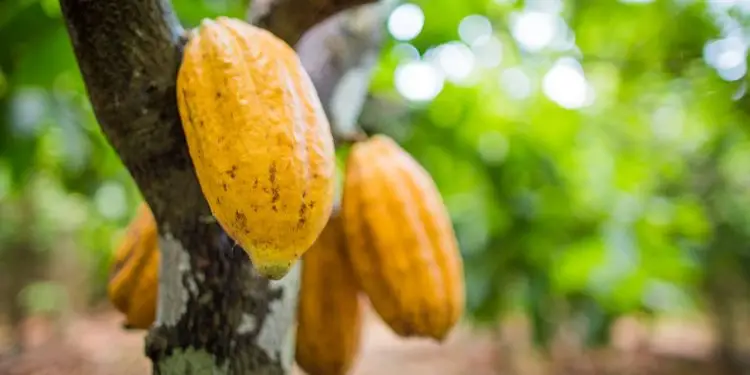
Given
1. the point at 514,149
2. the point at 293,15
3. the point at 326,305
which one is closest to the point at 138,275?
the point at 326,305

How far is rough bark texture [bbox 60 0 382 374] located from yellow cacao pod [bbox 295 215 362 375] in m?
0.14

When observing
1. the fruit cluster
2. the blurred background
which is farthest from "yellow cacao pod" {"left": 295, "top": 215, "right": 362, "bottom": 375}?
the blurred background

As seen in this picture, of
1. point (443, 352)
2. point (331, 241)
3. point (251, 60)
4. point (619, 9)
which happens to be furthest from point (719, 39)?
point (443, 352)

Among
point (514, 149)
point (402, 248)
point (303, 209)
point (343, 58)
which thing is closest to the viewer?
point (303, 209)

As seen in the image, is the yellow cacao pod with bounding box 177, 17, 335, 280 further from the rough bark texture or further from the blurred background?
the blurred background

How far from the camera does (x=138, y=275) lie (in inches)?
32.0

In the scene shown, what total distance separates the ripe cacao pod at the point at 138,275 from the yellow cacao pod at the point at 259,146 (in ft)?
1.03

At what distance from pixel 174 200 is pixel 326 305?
0.87 feet

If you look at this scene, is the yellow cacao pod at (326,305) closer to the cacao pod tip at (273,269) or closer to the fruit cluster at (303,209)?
the fruit cluster at (303,209)

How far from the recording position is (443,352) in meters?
3.39

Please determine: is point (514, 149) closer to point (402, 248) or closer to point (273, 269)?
point (402, 248)

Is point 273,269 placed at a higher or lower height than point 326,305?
higher

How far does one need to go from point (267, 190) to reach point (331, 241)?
0.36 metres

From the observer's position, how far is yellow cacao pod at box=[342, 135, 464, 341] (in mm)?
756
